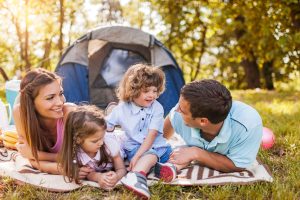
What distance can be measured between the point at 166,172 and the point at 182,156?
0.22 metres

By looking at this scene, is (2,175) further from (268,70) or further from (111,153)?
(268,70)

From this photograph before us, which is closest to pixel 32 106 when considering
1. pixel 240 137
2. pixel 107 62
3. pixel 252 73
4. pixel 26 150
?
pixel 26 150

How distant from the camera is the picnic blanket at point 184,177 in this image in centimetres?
262

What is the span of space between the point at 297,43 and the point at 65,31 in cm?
662

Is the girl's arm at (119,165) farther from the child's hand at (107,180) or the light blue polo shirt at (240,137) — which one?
the light blue polo shirt at (240,137)

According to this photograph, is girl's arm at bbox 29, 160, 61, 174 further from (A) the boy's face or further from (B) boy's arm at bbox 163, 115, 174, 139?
(B) boy's arm at bbox 163, 115, 174, 139

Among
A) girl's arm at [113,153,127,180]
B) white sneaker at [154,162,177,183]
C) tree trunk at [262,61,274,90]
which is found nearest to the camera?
white sneaker at [154,162,177,183]

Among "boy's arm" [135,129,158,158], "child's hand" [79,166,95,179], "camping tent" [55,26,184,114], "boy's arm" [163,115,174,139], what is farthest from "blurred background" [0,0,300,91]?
"child's hand" [79,166,95,179]

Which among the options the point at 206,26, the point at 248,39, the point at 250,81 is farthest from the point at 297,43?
the point at 206,26

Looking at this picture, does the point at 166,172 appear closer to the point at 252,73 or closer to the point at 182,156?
the point at 182,156

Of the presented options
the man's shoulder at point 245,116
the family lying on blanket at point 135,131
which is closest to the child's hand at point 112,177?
the family lying on blanket at point 135,131

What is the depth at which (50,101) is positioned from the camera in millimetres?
2834

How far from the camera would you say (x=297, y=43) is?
7371mm

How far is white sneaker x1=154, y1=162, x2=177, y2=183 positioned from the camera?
2.69 m
